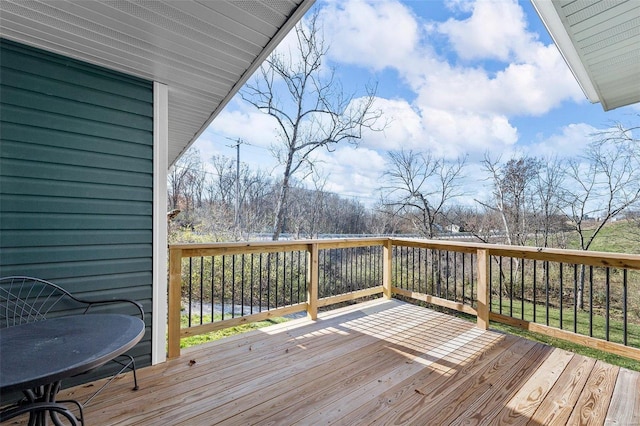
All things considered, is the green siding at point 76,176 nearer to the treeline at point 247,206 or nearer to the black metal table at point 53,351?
the black metal table at point 53,351

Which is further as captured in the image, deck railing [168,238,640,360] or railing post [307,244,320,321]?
railing post [307,244,320,321]

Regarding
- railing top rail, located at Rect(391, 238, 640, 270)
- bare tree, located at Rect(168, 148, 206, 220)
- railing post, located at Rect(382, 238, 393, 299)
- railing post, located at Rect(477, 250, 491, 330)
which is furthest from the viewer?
bare tree, located at Rect(168, 148, 206, 220)

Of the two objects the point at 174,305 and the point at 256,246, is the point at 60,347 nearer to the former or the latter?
the point at 174,305

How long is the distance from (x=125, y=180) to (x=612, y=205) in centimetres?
922

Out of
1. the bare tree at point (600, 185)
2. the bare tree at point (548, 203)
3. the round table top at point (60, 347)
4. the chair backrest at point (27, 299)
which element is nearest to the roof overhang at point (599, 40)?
the round table top at point (60, 347)

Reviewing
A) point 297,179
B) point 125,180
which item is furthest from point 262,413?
point 297,179

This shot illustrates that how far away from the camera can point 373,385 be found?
2195 mm

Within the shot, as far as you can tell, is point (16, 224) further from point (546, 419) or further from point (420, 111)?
point (420, 111)

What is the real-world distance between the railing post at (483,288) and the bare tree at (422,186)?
16.9 ft

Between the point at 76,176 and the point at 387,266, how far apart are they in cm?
382

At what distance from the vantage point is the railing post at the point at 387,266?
442cm

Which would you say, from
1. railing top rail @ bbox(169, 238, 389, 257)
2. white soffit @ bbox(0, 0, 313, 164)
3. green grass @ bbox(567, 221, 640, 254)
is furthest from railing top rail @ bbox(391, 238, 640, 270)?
green grass @ bbox(567, 221, 640, 254)

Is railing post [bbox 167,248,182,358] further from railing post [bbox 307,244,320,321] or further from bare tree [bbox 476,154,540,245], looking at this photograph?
bare tree [bbox 476,154,540,245]

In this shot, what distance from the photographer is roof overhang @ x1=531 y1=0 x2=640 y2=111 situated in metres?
1.81
